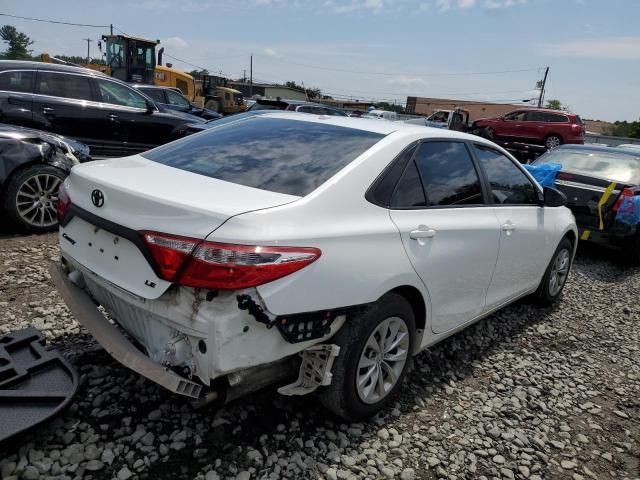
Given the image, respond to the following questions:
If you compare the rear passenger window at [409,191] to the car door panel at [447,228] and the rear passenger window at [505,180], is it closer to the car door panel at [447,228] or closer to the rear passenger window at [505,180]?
the car door panel at [447,228]

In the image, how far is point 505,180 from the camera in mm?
3807

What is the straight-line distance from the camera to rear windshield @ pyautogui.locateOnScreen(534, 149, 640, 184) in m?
6.88

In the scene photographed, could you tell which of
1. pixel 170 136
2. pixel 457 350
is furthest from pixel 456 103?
pixel 457 350

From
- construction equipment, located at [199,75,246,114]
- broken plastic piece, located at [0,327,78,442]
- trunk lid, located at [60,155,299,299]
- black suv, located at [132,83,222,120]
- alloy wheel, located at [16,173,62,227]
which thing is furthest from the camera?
construction equipment, located at [199,75,246,114]

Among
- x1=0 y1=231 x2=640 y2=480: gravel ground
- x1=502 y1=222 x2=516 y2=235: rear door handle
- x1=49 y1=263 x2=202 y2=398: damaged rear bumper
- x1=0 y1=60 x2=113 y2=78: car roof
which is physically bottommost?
x1=0 y1=231 x2=640 y2=480: gravel ground

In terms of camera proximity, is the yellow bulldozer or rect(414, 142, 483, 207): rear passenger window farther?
the yellow bulldozer

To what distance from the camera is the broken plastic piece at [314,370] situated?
2350 mm

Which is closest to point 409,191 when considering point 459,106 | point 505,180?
point 505,180

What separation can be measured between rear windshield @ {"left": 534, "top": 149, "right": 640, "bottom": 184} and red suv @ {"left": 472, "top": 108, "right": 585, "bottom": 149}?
1404cm

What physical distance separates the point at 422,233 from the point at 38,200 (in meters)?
4.18

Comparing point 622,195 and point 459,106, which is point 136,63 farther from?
point 459,106

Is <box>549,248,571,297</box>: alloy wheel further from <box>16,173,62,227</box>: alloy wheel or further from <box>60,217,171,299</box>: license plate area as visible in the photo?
<box>16,173,62,227</box>: alloy wheel

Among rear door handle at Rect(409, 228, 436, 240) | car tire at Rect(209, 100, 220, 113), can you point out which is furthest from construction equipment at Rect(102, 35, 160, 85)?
rear door handle at Rect(409, 228, 436, 240)

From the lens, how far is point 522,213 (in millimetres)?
3832
